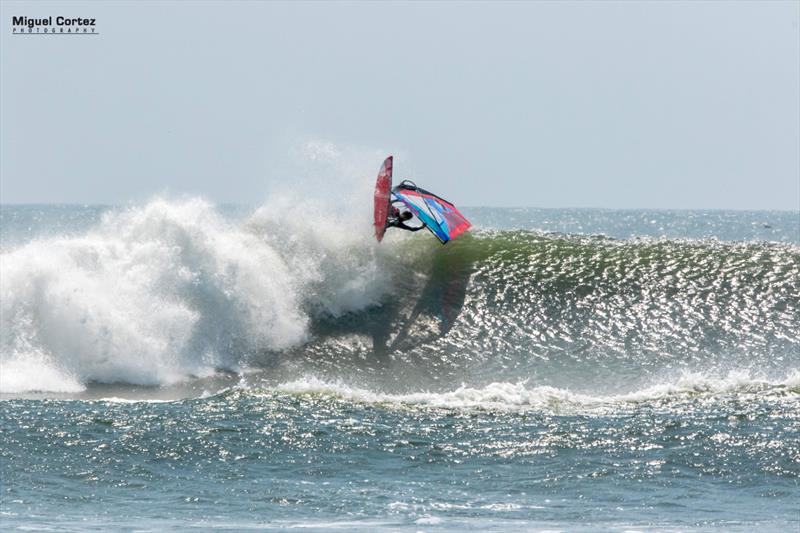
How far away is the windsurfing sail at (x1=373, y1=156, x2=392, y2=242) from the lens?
71.2ft

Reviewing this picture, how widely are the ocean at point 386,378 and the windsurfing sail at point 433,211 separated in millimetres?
1012

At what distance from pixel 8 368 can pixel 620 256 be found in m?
13.0

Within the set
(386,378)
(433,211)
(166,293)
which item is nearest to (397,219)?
(433,211)

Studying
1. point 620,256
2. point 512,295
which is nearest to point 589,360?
point 512,295

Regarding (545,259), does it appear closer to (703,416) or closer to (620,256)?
(620,256)

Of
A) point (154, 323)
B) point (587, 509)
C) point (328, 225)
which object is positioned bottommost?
point (587, 509)

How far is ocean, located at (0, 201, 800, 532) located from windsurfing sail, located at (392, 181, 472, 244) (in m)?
1.01

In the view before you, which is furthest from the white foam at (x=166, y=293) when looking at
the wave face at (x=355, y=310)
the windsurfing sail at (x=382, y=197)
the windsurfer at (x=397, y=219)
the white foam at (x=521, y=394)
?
the white foam at (x=521, y=394)

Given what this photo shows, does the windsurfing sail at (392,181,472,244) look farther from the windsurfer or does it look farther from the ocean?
the ocean

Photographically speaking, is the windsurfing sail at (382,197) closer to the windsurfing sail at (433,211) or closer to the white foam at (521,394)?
the windsurfing sail at (433,211)

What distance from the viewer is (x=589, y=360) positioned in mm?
18609

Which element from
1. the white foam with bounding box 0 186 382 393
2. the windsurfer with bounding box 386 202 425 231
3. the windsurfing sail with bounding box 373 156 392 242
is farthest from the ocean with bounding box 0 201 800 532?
the windsurfer with bounding box 386 202 425 231

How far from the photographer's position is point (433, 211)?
22.6 metres

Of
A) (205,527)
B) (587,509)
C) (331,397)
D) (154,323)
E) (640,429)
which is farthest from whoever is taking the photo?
(154,323)
